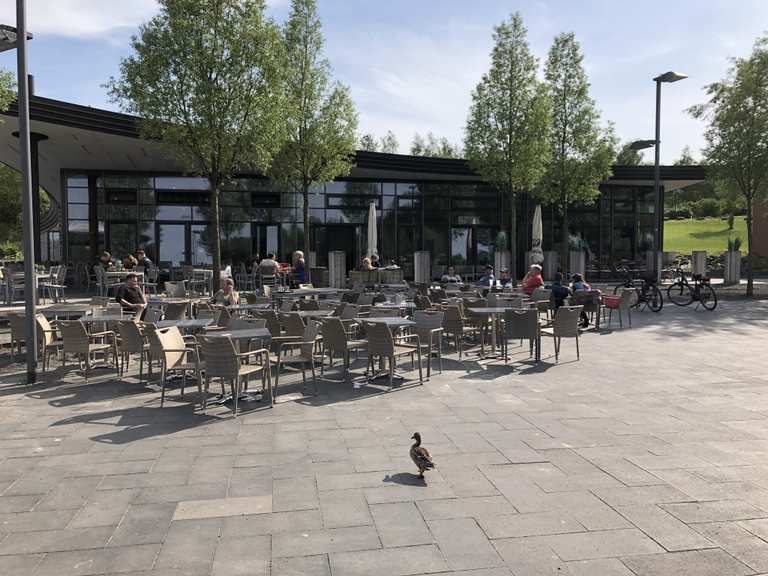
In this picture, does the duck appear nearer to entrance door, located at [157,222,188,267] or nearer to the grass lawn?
entrance door, located at [157,222,188,267]

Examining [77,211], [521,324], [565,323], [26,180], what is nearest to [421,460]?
[521,324]

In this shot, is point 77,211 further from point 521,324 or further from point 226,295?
point 521,324

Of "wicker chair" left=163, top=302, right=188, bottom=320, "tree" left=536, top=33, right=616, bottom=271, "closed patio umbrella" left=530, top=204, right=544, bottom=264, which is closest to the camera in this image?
"wicker chair" left=163, top=302, right=188, bottom=320

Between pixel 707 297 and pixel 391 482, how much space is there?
1538 cm

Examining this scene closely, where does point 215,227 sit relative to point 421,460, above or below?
above

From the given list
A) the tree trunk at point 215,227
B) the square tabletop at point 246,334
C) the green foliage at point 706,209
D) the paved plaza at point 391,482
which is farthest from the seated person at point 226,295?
the green foliage at point 706,209

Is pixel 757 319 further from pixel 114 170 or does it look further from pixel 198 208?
pixel 114 170

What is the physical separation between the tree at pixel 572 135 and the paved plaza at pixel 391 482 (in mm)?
16136

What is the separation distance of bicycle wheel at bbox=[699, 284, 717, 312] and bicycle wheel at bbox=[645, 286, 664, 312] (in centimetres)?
135

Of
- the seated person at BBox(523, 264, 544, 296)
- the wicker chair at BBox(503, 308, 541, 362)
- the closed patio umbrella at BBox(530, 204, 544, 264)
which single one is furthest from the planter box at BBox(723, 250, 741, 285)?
the wicker chair at BBox(503, 308, 541, 362)

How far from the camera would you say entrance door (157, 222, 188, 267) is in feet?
78.5

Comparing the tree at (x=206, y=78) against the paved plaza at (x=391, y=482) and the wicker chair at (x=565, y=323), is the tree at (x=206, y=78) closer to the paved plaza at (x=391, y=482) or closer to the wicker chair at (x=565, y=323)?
the paved plaza at (x=391, y=482)

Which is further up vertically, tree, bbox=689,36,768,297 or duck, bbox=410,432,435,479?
tree, bbox=689,36,768,297

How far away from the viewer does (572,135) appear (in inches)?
908
